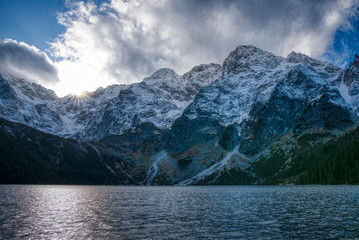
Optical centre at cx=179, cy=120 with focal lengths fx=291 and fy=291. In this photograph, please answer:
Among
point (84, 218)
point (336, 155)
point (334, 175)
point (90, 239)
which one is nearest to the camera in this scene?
point (90, 239)

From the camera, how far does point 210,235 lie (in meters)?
39.7

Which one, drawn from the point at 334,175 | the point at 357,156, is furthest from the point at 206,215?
the point at 357,156

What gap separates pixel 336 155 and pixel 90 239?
19513cm

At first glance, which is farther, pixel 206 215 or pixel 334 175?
pixel 334 175

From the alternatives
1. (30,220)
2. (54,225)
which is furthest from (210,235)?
(30,220)

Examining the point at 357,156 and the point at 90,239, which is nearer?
the point at 90,239

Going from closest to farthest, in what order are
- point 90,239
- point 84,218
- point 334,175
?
point 90,239, point 84,218, point 334,175

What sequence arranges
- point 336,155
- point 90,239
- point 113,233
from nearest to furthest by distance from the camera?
Answer: point 90,239 → point 113,233 → point 336,155

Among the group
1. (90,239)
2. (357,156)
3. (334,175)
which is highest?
(357,156)

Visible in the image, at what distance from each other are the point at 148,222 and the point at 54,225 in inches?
610

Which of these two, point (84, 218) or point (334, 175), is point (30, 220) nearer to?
point (84, 218)

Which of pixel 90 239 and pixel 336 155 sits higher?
pixel 336 155

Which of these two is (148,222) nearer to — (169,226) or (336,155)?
(169,226)

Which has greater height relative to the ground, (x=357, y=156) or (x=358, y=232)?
(x=357, y=156)
